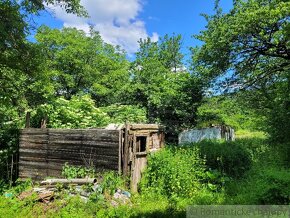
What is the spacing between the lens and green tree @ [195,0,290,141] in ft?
38.8

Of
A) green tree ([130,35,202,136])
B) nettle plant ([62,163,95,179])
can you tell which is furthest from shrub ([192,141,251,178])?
green tree ([130,35,202,136])

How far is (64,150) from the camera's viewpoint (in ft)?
32.2

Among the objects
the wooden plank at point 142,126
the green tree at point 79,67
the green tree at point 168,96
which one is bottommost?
the wooden plank at point 142,126

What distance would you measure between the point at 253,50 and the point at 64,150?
10.3 m

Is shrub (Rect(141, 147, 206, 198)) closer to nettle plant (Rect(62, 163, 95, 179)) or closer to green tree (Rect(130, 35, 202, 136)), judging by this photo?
nettle plant (Rect(62, 163, 95, 179))

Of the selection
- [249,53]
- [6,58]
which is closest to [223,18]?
[249,53]

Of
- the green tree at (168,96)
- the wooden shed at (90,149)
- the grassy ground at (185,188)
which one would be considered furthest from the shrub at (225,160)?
the green tree at (168,96)

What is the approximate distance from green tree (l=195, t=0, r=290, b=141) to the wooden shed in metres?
5.41

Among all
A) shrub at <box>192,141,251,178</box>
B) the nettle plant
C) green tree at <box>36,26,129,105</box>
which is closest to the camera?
the nettle plant

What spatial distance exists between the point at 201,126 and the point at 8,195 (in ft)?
36.3

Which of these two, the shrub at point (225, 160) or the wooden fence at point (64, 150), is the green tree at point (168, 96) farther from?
the wooden fence at point (64, 150)

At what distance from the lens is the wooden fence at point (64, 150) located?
8.91m

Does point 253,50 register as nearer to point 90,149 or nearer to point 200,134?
point 200,134

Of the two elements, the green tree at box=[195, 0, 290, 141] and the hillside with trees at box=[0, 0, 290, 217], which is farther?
the green tree at box=[195, 0, 290, 141]
